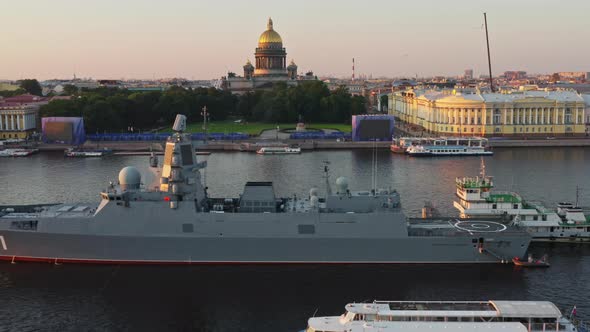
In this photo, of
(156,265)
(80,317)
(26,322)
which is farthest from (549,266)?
(26,322)

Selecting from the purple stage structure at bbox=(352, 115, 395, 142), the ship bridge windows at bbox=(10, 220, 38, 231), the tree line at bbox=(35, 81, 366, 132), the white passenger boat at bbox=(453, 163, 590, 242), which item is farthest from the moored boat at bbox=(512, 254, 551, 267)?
the tree line at bbox=(35, 81, 366, 132)

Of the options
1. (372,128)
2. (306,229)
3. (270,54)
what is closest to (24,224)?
(306,229)

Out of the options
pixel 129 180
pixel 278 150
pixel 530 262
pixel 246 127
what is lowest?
pixel 530 262

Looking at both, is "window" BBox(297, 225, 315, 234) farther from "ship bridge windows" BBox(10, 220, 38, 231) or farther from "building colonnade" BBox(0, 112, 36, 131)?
"building colonnade" BBox(0, 112, 36, 131)

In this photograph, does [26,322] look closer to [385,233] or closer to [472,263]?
[385,233]

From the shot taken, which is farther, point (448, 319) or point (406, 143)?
point (406, 143)

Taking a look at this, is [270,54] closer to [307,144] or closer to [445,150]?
[307,144]
